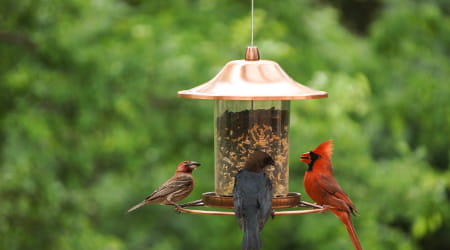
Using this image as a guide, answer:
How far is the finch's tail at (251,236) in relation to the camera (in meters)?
6.32

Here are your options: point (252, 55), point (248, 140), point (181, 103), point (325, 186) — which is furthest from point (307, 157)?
point (181, 103)

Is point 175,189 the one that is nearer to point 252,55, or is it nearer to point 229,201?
point 229,201

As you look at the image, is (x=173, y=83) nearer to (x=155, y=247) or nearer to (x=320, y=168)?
(x=155, y=247)

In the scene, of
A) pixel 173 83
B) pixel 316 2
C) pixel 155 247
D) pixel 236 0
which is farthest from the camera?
pixel 316 2

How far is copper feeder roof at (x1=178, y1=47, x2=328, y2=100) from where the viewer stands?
6265 millimetres

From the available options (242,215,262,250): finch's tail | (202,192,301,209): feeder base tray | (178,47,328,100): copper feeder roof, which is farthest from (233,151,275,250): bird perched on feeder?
(178,47,328,100): copper feeder roof

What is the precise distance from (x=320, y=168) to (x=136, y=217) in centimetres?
774

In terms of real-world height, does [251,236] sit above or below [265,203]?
below

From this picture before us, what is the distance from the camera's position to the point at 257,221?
646cm

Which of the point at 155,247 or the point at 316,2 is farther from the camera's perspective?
the point at 316,2

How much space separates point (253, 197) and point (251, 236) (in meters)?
0.27

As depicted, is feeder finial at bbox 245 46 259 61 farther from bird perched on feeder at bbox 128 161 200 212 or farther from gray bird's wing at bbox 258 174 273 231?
bird perched on feeder at bbox 128 161 200 212

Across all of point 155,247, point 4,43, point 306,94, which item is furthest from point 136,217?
point 306,94

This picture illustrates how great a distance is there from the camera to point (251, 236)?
6383mm
